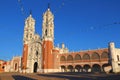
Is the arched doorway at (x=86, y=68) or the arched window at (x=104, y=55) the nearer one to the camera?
the arched window at (x=104, y=55)

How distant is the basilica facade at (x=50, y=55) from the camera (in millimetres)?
55438

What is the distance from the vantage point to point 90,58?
58.3 metres

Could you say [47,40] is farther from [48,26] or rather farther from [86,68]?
[86,68]

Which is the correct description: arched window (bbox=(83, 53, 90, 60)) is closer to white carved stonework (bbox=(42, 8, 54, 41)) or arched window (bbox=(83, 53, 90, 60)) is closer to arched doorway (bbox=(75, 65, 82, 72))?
arched doorway (bbox=(75, 65, 82, 72))

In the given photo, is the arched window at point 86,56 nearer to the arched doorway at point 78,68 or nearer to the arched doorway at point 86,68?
the arched doorway at point 86,68

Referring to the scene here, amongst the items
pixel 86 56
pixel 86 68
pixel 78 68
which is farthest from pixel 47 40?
pixel 86 68

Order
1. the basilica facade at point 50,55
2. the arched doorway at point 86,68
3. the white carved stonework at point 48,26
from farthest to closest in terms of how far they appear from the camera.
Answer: the arched doorway at point 86,68 < the white carved stonework at point 48,26 < the basilica facade at point 50,55

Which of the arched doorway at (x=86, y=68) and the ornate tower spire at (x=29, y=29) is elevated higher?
the ornate tower spire at (x=29, y=29)

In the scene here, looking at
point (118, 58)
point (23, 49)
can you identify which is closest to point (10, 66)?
point (23, 49)

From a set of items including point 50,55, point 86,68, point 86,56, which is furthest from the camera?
point 86,68

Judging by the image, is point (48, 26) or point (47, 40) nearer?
point (47, 40)

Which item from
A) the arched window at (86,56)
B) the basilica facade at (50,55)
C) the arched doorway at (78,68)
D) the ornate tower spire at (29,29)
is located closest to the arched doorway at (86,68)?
the basilica facade at (50,55)

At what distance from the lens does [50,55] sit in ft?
190

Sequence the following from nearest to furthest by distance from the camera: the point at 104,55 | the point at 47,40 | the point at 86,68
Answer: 1. the point at 104,55
2. the point at 47,40
3. the point at 86,68
